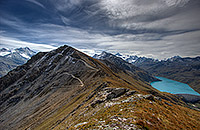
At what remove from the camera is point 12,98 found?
105 metres

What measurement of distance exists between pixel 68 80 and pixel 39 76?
60.4 metres

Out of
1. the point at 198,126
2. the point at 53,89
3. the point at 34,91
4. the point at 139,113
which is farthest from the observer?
the point at 34,91

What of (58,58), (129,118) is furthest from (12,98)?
(129,118)

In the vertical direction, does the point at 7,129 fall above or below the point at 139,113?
below

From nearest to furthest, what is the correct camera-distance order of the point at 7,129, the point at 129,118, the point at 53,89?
the point at 129,118 < the point at 7,129 < the point at 53,89

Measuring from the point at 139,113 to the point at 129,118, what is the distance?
7.00ft

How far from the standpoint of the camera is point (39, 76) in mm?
125875

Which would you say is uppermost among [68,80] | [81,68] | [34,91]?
[81,68]

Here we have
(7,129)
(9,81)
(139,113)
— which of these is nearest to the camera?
(139,113)

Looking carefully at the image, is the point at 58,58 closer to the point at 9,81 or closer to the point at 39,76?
the point at 39,76

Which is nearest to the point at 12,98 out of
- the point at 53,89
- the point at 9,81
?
the point at 9,81

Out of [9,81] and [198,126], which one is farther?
[9,81]

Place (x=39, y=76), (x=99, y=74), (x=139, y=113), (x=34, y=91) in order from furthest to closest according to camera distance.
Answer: (x=39, y=76) < (x=34, y=91) < (x=99, y=74) < (x=139, y=113)

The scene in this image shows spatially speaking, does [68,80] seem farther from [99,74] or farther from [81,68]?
[99,74]
